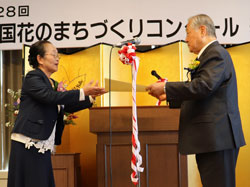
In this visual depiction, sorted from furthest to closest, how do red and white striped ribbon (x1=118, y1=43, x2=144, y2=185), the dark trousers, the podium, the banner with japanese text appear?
the banner with japanese text, the podium, red and white striped ribbon (x1=118, y1=43, x2=144, y2=185), the dark trousers

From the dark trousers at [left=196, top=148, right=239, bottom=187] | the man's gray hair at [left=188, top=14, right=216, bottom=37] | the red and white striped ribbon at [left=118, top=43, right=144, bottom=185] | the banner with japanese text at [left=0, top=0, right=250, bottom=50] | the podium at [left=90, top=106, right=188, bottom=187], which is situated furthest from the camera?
the banner with japanese text at [left=0, top=0, right=250, bottom=50]

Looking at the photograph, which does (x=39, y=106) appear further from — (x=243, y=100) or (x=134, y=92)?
(x=243, y=100)

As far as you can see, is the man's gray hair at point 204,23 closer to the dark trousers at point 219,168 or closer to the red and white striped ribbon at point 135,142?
the red and white striped ribbon at point 135,142

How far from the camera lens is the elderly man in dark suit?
2619 millimetres

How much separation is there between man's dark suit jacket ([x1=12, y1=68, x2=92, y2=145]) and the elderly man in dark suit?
29.5 inches

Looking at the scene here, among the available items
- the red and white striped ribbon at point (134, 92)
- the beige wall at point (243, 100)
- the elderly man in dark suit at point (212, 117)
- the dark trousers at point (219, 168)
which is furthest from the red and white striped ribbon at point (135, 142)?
the beige wall at point (243, 100)

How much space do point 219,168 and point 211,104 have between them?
1.28ft

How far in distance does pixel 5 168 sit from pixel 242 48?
11.1 ft

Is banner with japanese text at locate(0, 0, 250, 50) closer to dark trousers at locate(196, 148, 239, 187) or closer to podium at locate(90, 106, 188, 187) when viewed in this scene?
podium at locate(90, 106, 188, 187)

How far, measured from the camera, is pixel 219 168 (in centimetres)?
262

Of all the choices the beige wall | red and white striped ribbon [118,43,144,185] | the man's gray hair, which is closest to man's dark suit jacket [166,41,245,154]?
the man's gray hair

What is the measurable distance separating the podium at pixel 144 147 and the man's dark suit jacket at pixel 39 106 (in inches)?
25.9

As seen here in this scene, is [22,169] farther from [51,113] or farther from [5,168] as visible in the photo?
[5,168]

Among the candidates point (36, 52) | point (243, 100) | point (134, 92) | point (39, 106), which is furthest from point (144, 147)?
point (243, 100)
